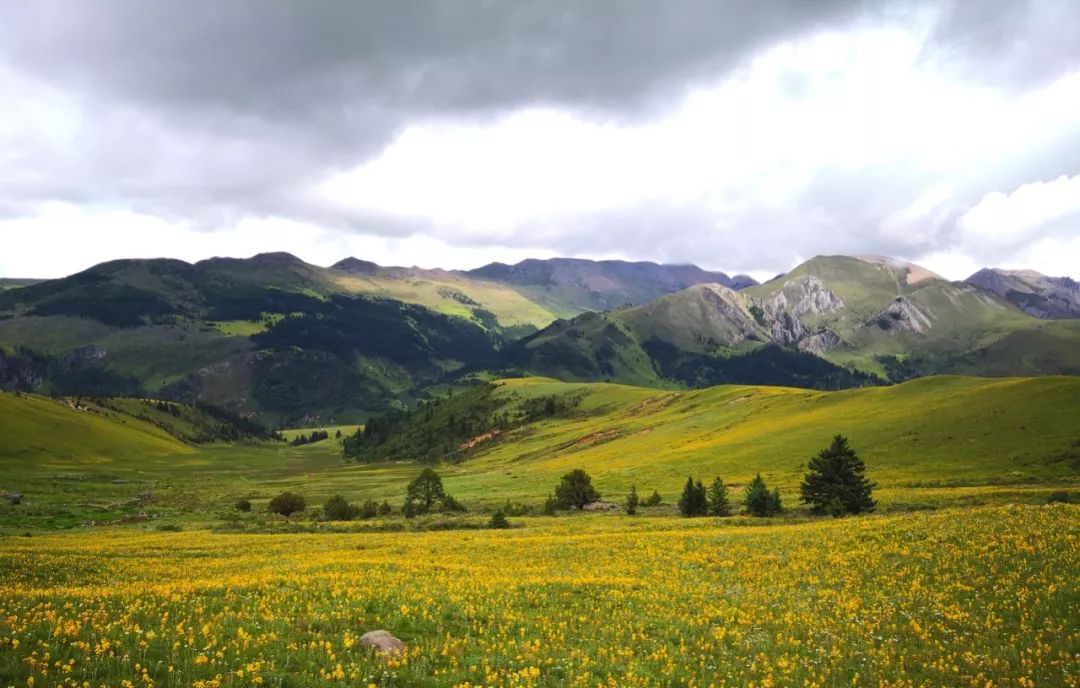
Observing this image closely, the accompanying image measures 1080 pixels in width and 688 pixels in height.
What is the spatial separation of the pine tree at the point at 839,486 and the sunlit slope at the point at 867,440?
51.5 ft

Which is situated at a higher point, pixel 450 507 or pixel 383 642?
pixel 383 642

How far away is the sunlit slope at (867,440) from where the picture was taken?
67188 millimetres

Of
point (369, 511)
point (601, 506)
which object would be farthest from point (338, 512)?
point (601, 506)

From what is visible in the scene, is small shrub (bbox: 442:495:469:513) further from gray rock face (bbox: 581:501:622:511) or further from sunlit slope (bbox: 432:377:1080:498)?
gray rock face (bbox: 581:501:622:511)

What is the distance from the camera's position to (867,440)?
277 feet

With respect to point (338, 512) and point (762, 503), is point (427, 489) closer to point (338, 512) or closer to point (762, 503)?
point (338, 512)

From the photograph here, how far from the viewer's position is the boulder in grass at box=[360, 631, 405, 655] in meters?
15.1

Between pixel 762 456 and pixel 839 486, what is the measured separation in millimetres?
36979

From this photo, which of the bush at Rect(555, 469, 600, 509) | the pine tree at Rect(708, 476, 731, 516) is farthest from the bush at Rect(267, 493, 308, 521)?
the pine tree at Rect(708, 476, 731, 516)

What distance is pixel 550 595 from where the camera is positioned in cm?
2308

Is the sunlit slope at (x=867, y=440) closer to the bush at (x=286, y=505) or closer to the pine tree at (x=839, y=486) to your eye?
the pine tree at (x=839, y=486)

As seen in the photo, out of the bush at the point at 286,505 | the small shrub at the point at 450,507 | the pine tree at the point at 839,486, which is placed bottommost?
the small shrub at the point at 450,507

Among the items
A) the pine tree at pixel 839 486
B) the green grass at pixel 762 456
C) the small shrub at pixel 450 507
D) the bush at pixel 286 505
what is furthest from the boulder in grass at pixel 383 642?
the bush at pixel 286 505

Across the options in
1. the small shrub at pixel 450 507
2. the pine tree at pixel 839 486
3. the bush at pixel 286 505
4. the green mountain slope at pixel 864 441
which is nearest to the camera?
the pine tree at pixel 839 486
